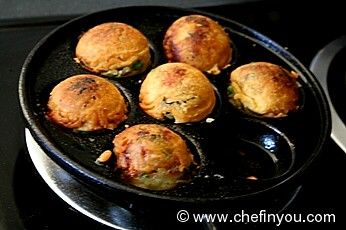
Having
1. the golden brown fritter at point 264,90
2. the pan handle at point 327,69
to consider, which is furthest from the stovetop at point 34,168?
the golden brown fritter at point 264,90

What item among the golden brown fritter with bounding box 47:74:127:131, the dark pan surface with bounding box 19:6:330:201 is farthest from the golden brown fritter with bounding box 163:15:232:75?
the golden brown fritter with bounding box 47:74:127:131

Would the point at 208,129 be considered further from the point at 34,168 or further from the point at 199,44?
the point at 34,168

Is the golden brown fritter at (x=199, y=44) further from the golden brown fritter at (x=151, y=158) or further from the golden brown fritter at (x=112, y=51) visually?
the golden brown fritter at (x=151, y=158)

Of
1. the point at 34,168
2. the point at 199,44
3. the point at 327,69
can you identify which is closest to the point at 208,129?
the point at 199,44

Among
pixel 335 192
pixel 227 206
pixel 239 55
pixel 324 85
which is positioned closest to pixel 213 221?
pixel 227 206

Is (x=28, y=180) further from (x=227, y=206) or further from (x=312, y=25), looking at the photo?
(x=312, y=25)

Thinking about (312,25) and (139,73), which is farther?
(312,25)
